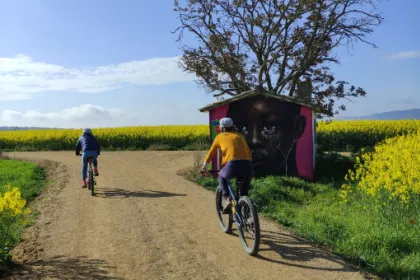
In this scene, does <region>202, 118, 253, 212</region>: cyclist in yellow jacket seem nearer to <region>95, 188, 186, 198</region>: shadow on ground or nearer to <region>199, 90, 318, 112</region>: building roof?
<region>95, 188, 186, 198</region>: shadow on ground

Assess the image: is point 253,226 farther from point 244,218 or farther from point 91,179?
point 91,179

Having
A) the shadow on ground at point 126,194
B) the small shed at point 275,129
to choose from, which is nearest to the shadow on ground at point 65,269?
the shadow on ground at point 126,194

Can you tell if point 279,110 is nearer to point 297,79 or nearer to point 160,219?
point 297,79

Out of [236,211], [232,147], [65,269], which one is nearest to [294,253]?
[236,211]

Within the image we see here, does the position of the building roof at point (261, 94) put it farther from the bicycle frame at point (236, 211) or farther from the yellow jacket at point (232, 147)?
the bicycle frame at point (236, 211)

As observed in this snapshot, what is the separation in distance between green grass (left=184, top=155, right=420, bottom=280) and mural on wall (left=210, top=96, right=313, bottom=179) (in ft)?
10.7

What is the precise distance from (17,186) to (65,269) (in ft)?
26.4

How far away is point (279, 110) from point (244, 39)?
8014 mm

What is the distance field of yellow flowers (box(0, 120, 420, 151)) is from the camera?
91.9ft

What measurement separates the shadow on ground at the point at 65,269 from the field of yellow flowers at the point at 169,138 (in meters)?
21.5

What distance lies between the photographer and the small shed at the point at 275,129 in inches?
624

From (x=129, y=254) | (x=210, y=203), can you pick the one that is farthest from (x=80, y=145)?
(x=129, y=254)

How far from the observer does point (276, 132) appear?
1595 centimetres

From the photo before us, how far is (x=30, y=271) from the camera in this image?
577cm
